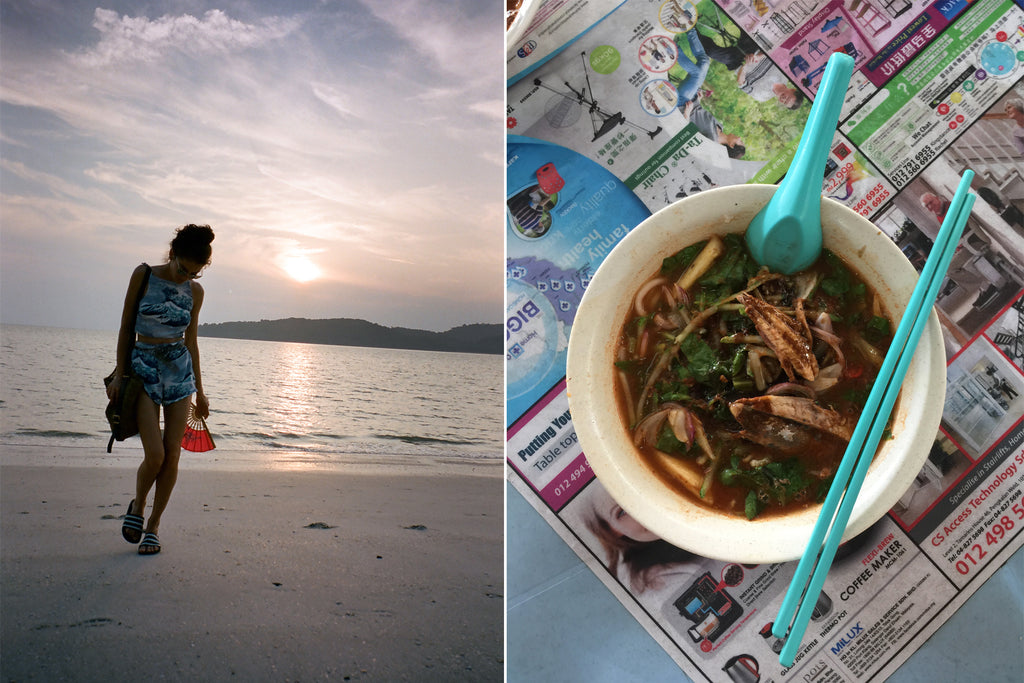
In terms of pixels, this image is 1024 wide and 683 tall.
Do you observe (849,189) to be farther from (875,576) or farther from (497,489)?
(497,489)

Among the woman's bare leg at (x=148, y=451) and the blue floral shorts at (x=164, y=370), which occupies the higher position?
the blue floral shorts at (x=164, y=370)

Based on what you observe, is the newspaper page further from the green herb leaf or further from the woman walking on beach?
the woman walking on beach

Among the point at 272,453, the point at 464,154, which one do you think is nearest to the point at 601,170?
the point at 464,154

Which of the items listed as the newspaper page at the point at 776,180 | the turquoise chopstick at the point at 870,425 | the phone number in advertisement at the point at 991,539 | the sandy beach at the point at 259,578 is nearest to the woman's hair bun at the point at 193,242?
the sandy beach at the point at 259,578

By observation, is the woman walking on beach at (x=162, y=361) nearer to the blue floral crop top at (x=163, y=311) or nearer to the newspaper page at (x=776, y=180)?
the blue floral crop top at (x=163, y=311)

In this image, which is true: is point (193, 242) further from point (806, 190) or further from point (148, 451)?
point (806, 190)

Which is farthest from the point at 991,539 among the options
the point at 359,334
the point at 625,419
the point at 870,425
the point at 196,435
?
the point at 196,435
